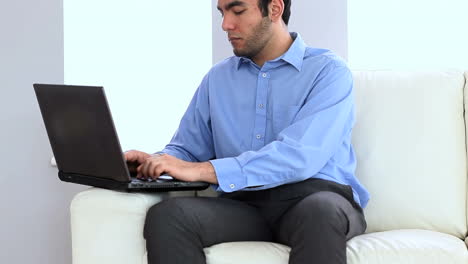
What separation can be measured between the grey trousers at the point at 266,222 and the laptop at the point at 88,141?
90 mm

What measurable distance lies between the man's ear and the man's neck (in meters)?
0.05

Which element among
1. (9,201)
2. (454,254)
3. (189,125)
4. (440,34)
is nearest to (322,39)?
(440,34)

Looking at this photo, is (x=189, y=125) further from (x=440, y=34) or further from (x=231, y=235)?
(x=440, y=34)

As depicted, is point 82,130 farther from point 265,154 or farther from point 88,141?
point 265,154

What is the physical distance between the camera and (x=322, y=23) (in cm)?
315

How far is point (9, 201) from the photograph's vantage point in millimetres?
3363

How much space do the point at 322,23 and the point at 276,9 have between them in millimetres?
601

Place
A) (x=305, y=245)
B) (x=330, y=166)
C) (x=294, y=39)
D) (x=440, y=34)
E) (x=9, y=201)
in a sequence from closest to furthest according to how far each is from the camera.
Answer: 1. (x=305, y=245)
2. (x=330, y=166)
3. (x=294, y=39)
4. (x=440, y=34)
5. (x=9, y=201)

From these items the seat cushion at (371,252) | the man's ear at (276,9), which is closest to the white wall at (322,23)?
the man's ear at (276,9)

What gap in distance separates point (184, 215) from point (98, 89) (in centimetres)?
40

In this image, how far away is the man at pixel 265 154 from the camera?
2.11m

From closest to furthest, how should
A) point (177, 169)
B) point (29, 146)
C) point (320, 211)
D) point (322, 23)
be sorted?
point (320, 211), point (177, 169), point (322, 23), point (29, 146)

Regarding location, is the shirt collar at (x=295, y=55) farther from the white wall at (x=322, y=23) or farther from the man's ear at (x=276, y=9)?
the white wall at (x=322, y=23)

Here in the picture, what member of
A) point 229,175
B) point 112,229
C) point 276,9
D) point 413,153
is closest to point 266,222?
point 229,175
